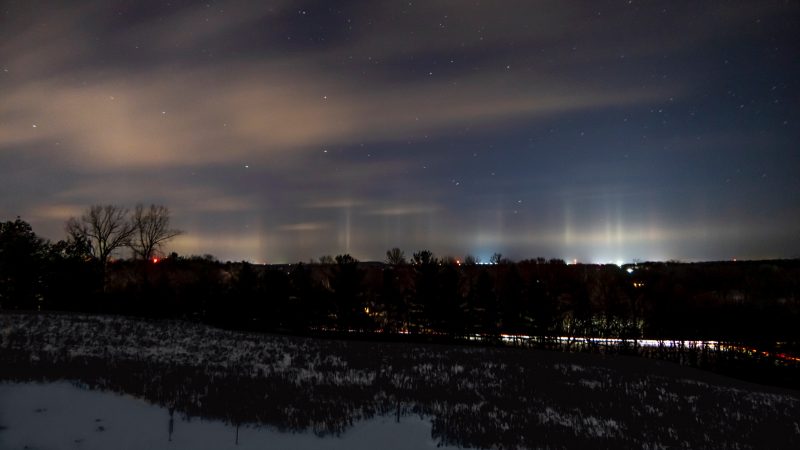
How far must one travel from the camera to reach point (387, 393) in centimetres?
2028

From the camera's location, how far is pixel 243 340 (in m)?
36.9

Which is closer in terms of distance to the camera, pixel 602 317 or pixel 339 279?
pixel 339 279

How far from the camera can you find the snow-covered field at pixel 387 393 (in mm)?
15141

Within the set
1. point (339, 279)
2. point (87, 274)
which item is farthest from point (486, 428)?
point (87, 274)

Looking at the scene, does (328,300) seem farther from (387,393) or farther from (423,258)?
(387,393)

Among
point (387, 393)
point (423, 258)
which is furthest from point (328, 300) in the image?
point (387, 393)

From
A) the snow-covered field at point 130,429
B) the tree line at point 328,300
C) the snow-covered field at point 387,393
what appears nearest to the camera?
the snow-covered field at point 130,429

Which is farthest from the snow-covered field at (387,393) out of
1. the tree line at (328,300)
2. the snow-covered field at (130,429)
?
the tree line at (328,300)

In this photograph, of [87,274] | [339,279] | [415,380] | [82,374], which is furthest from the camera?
[87,274]

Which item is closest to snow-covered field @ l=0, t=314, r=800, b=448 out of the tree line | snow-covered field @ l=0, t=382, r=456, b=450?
snow-covered field @ l=0, t=382, r=456, b=450

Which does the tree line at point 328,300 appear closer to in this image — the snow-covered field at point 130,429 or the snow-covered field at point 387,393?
the snow-covered field at point 387,393

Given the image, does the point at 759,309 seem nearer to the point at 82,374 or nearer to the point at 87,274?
the point at 82,374

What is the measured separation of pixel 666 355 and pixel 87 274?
205ft

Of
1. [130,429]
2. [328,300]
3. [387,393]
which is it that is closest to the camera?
[130,429]
